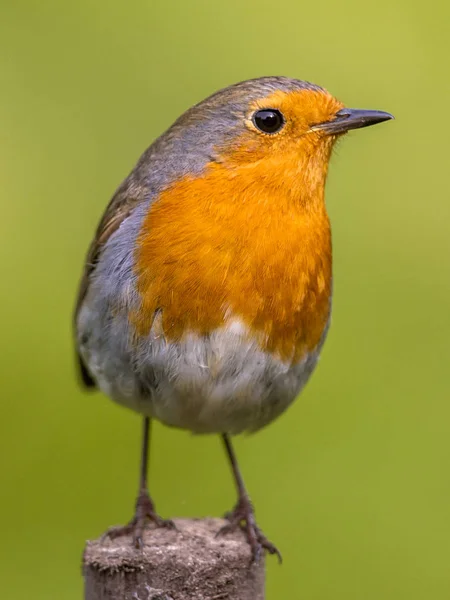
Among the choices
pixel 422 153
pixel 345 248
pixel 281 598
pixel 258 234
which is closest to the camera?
pixel 258 234

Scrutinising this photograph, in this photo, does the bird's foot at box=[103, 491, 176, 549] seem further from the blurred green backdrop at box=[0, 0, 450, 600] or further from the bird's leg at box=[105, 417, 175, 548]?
the blurred green backdrop at box=[0, 0, 450, 600]

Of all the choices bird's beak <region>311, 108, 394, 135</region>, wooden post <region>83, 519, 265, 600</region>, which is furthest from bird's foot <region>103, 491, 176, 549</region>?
bird's beak <region>311, 108, 394, 135</region>

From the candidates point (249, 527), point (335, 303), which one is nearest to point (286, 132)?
point (249, 527)

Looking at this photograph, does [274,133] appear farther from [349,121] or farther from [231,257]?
[231,257]

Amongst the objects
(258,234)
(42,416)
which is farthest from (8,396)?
(258,234)

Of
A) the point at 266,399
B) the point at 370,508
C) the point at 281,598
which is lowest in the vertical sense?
the point at 281,598

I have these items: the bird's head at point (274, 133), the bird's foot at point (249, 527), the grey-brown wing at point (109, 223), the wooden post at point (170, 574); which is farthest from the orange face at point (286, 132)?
the wooden post at point (170, 574)

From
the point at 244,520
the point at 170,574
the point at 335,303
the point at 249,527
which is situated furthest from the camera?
the point at 335,303

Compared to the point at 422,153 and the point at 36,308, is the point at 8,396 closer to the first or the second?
the point at 36,308
